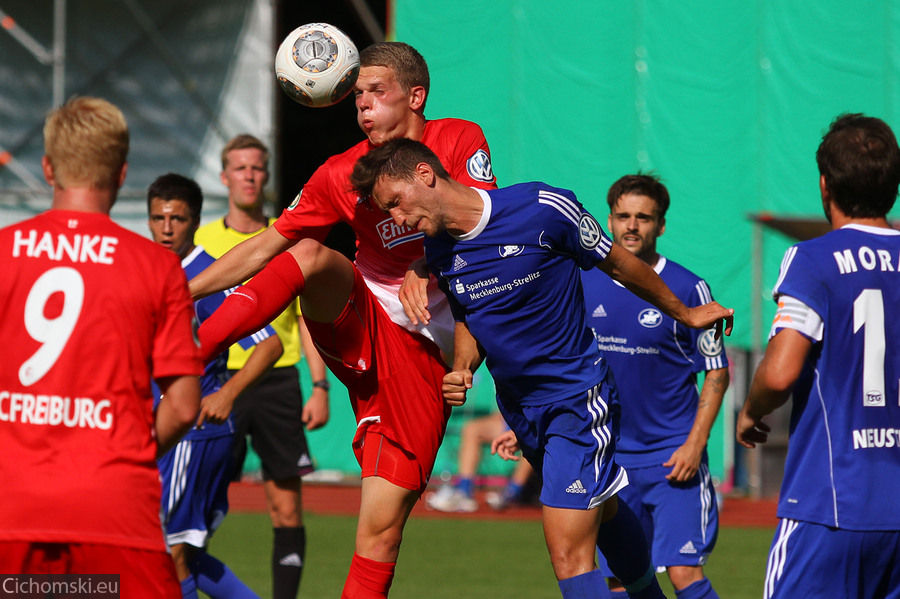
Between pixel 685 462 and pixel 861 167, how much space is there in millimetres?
2332

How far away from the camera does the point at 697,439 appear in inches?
220

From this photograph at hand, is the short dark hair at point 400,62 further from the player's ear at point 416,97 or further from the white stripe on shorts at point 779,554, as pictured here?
the white stripe on shorts at point 779,554

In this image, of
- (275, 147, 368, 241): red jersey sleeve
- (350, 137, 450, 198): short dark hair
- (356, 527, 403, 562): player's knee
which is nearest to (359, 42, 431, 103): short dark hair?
(275, 147, 368, 241): red jersey sleeve

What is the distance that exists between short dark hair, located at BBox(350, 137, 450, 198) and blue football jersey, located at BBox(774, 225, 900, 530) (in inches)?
55.8

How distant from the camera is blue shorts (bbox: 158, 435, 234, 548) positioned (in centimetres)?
574

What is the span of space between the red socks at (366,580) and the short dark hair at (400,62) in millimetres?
2028

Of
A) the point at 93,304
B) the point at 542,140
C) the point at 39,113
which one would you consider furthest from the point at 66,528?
the point at 39,113

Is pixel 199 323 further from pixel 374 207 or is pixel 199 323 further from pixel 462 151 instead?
pixel 462 151

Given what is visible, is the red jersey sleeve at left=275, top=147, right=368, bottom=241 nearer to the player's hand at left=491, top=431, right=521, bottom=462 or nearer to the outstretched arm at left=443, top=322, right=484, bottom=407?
the outstretched arm at left=443, top=322, right=484, bottom=407

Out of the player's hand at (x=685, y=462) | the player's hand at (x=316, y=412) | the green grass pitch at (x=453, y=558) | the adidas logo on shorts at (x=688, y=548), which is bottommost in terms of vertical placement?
the green grass pitch at (x=453, y=558)

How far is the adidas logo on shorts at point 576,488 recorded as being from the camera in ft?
14.0

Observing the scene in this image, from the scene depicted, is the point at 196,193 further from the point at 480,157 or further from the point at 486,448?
the point at 486,448

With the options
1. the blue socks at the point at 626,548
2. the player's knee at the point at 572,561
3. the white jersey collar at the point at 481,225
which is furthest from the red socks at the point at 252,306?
the blue socks at the point at 626,548

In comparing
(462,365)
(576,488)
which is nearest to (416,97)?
(462,365)
